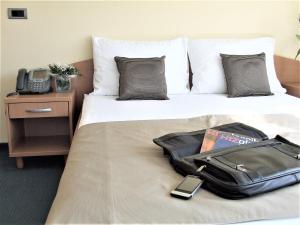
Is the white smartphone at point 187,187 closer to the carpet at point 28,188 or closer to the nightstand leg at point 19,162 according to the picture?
the carpet at point 28,188

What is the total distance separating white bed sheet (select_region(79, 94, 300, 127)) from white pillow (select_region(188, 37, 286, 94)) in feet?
0.46

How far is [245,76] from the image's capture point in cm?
280

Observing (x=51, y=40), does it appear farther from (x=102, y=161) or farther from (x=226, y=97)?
(x=102, y=161)

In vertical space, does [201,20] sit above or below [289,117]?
above

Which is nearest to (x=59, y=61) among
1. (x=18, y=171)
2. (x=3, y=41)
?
(x=3, y=41)

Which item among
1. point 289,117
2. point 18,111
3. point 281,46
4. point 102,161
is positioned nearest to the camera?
point 102,161

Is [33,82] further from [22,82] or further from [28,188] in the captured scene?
[28,188]

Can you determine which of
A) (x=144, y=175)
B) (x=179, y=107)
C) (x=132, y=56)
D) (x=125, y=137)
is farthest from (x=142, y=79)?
(x=144, y=175)

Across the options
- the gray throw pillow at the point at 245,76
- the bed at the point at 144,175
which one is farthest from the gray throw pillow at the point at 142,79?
the gray throw pillow at the point at 245,76

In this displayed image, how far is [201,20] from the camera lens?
315 cm

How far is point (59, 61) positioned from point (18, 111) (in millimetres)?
628

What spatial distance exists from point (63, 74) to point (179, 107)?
97cm

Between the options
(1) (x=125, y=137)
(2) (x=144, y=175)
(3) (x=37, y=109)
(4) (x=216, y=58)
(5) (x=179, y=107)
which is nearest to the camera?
(2) (x=144, y=175)

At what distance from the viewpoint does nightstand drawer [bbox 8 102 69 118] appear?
264cm
